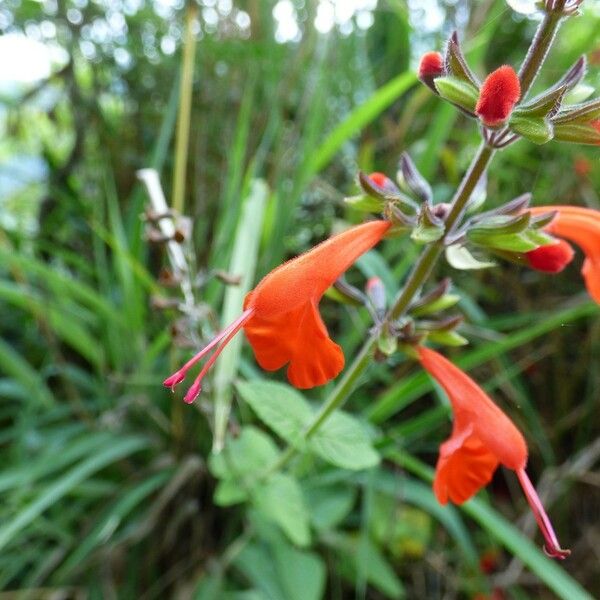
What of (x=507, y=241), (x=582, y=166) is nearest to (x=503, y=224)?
(x=507, y=241)


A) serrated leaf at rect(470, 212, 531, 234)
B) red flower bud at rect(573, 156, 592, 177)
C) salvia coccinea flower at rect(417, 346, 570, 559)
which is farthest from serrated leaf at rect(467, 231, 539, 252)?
red flower bud at rect(573, 156, 592, 177)

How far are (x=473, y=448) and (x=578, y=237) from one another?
20 cm

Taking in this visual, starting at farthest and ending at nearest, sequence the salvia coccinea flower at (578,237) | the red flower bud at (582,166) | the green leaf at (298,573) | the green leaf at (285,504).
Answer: the red flower bud at (582,166) < the green leaf at (298,573) < the green leaf at (285,504) < the salvia coccinea flower at (578,237)

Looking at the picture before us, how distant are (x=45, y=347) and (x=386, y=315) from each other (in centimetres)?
87

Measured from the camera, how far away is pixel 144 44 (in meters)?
1.49

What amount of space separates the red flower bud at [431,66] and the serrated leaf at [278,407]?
302mm

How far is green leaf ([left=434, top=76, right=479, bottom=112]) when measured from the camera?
0.46 meters

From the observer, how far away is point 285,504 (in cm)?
71

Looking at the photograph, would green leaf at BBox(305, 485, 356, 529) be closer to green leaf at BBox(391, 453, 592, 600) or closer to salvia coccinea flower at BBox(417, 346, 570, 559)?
green leaf at BBox(391, 453, 592, 600)

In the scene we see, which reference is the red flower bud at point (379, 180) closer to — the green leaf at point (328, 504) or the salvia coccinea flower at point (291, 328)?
the salvia coccinea flower at point (291, 328)

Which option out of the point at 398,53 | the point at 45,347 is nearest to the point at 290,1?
the point at 398,53

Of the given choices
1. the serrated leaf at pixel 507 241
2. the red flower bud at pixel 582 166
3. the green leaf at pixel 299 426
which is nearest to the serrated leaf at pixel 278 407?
the green leaf at pixel 299 426

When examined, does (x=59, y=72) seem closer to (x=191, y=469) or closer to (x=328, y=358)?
(x=191, y=469)

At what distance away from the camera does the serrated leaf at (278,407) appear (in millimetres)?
609
